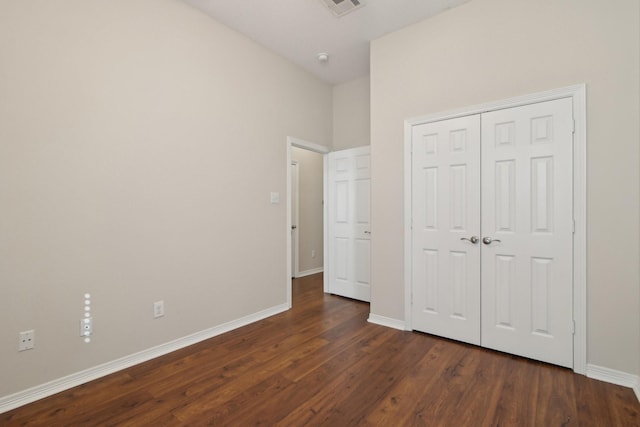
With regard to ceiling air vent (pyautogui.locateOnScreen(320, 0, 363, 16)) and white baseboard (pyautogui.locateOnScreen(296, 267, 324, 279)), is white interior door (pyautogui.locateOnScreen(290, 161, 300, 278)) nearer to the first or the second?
white baseboard (pyautogui.locateOnScreen(296, 267, 324, 279))

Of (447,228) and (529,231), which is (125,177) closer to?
(447,228)

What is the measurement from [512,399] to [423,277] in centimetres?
122

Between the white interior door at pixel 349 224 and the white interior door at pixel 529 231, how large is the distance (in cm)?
164

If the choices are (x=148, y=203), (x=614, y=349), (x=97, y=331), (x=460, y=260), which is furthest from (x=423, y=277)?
(x=97, y=331)

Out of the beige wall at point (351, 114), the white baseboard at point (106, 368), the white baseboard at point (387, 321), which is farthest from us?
the beige wall at point (351, 114)

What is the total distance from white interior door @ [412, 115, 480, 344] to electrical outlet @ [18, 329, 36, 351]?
118 inches

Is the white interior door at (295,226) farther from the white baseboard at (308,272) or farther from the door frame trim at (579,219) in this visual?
the door frame trim at (579,219)

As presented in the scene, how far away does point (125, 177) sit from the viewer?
2389 mm

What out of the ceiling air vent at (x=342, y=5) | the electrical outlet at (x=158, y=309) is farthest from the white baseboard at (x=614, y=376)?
the ceiling air vent at (x=342, y=5)

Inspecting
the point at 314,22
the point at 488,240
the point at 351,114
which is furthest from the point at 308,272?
the point at 314,22

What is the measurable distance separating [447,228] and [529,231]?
64cm

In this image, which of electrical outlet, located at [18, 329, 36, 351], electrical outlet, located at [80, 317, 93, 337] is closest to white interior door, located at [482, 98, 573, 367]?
electrical outlet, located at [80, 317, 93, 337]

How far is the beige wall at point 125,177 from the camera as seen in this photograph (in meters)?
1.94

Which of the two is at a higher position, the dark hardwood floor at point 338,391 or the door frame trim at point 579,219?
the door frame trim at point 579,219
